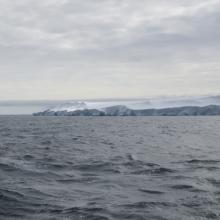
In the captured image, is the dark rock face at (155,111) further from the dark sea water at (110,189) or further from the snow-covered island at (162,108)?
the dark sea water at (110,189)

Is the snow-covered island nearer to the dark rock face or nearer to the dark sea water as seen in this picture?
the dark rock face

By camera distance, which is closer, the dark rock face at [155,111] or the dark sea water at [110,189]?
the dark sea water at [110,189]

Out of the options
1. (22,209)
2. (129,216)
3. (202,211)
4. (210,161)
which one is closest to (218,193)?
(202,211)

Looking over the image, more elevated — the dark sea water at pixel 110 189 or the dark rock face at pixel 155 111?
the dark rock face at pixel 155 111

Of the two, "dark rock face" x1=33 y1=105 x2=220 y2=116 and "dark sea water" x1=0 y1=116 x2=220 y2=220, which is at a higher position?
"dark rock face" x1=33 y1=105 x2=220 y2=116

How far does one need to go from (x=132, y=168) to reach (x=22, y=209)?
6.90 meters

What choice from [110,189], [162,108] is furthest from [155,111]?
[110,189]

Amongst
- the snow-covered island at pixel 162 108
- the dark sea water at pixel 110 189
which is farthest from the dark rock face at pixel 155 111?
the dark sea water at pixel 110 189

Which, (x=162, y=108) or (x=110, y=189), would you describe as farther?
(x=162, y=108)

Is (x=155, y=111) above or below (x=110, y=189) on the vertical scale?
above

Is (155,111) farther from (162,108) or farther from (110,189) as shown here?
(110,189)

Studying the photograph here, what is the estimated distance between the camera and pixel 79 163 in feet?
56.2

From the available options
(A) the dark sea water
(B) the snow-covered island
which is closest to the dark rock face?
(B) the snow-covered island

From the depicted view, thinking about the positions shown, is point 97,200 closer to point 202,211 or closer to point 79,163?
point 202,211
